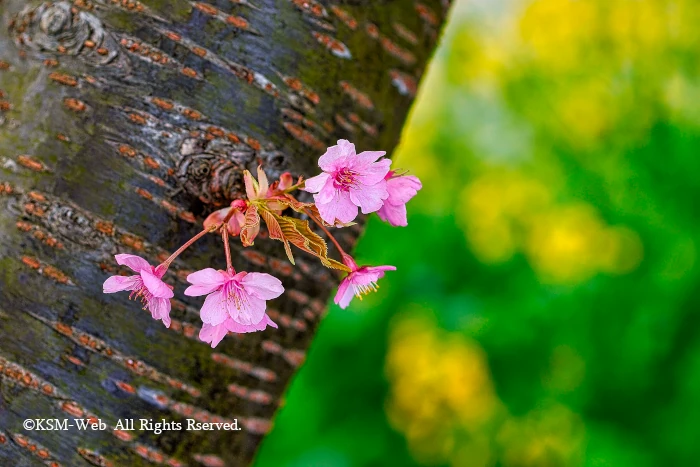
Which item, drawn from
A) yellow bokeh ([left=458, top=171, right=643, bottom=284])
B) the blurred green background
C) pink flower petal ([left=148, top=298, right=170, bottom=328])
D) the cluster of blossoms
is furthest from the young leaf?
yellow bokeh ([left=458, top=171, right=643, bottom=284])

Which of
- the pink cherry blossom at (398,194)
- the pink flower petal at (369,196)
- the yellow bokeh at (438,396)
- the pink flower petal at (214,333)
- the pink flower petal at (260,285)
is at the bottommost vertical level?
the yellow bokeh at (438,396)

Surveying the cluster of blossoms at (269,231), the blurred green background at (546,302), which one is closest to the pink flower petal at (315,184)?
the cluster of blossoms at (269,231)

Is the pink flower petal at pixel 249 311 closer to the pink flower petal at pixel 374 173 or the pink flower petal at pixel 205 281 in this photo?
the pink flower petal at pixel 205 281

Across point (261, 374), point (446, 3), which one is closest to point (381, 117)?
point (446, 3)

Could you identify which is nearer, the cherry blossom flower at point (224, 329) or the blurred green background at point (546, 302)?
the cherry blossom flower at point (224, 329)

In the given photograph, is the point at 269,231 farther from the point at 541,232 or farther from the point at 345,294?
the point at 541,232

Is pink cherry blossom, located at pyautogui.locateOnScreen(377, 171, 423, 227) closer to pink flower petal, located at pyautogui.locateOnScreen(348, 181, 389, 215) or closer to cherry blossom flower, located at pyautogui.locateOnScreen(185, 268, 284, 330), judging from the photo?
pink flower petal, located at pyautogui.locateOnScreen(348, 181, 389, 215)
